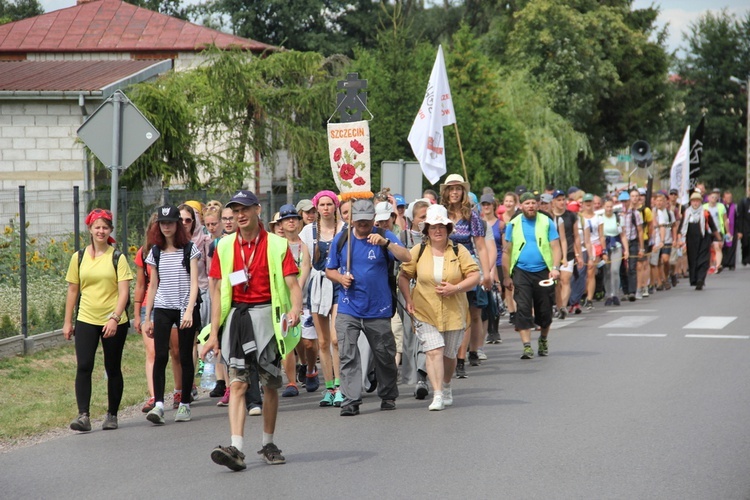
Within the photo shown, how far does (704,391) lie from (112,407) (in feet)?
17.6

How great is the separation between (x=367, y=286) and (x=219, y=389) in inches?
90.2

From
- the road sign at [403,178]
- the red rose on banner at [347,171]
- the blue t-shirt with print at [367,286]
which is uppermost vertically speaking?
the road sign at [403,178]

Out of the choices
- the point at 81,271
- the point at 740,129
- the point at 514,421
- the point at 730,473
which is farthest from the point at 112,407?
the point at 740,129

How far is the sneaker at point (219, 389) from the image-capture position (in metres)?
11.6

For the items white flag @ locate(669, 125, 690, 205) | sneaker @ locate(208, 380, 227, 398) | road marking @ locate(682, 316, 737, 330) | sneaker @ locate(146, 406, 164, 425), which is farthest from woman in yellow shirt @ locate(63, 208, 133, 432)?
white flag @ locate(669, 125, 690, 205)

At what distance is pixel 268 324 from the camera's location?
7.86 meters

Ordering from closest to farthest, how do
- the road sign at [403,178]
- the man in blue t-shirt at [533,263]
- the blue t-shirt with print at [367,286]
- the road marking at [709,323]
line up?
the blue t-shirt with print at [367,286]
the man in blue t-shirt at [533,263]
the road marking at [709,323]
the road sign at [403,178]

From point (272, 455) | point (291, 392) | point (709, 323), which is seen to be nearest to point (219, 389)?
point (291, 392)

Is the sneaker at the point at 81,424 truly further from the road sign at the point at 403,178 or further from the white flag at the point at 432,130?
the road sign at the point at 403,178

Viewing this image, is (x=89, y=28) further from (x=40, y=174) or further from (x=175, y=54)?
(x=40, y=174)

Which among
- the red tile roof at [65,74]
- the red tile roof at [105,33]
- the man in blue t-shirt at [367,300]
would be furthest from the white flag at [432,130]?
the red tile roof at [105,33]

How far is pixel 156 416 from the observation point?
980cm

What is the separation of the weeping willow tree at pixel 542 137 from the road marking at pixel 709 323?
26155 millimetres

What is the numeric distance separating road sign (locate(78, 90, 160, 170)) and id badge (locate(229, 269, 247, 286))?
4936 millimetres
